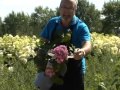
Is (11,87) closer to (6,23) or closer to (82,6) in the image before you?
(82,6)

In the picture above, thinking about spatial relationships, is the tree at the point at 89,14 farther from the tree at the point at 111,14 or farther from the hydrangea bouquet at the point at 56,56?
the hydrangea bouquet at the point at 56,56

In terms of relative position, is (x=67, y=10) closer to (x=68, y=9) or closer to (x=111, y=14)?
(x=68, y=9)

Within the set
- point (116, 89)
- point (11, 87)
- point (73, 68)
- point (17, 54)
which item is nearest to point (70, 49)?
point (73, 68)

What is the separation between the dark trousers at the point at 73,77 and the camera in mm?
4688

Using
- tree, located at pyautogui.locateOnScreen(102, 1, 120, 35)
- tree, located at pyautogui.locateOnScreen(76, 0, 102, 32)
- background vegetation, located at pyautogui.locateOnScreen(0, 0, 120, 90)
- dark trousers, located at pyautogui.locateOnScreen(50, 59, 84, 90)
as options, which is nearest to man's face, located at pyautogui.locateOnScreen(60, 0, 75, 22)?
dark trousers, located at pyautogui.locateOnScreen(50, 59, 84, 90)

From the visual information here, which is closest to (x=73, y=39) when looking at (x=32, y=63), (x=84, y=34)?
(x=84, y=34)

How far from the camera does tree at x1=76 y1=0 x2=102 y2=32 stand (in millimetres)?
63906

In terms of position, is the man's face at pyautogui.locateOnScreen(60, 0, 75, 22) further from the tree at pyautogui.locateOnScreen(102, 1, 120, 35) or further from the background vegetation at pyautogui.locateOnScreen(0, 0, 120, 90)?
the tree at pyautogui.locateOnScreen(102, 1, 120, 35)

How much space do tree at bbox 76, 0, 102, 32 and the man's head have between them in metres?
58.7

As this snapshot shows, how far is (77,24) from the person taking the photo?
15.6 ft

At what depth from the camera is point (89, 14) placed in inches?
2601

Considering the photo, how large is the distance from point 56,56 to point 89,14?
61.9 meters

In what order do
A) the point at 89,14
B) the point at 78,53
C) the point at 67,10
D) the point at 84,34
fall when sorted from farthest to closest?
the point at 89,14 < the point at 84,34 < the point at 67,10 < the point at 78,53

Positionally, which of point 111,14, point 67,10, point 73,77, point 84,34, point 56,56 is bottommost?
point 111,14
